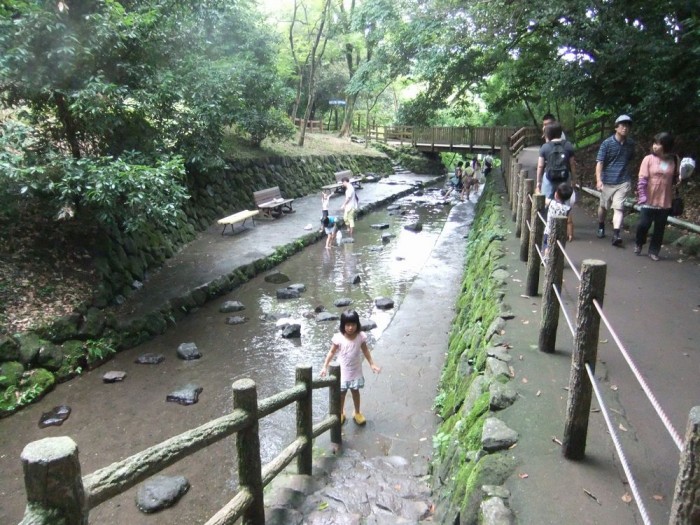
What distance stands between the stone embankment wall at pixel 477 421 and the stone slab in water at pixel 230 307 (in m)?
4.60

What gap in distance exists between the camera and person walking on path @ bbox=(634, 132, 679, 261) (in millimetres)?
6113

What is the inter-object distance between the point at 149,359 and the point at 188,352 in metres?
0.60

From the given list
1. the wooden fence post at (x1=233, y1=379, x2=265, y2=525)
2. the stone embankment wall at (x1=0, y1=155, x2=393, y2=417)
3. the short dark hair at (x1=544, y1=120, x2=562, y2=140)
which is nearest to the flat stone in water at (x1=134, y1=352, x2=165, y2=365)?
the stone embankment wall at (x1=0, y1=155, x2=393, y2=417)

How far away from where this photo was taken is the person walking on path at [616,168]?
673 cm

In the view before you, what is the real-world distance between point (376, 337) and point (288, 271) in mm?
4340

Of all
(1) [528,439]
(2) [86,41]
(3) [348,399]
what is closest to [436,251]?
(3) [348,399]

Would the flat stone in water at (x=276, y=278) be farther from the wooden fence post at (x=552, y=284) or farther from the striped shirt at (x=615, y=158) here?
the wooden fence post at (x=552, y=284)

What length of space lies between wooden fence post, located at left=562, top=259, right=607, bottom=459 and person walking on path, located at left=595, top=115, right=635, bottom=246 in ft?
15.3

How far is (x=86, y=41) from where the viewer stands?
7.35m

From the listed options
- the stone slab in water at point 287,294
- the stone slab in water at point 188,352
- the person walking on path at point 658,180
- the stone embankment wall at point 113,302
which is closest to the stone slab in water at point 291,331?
the stone slab in water at point 188,352

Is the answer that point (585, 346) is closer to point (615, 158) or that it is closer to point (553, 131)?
point (553, 131)

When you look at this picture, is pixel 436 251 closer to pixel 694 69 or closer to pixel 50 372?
pixel 694 69

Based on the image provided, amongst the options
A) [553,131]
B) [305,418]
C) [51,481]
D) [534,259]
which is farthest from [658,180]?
[51,481]

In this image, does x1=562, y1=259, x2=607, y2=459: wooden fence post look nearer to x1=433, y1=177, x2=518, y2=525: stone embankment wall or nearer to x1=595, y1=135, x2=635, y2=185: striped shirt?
x1=433, y1=177, x2=518, y2=525: stone embankment wall
